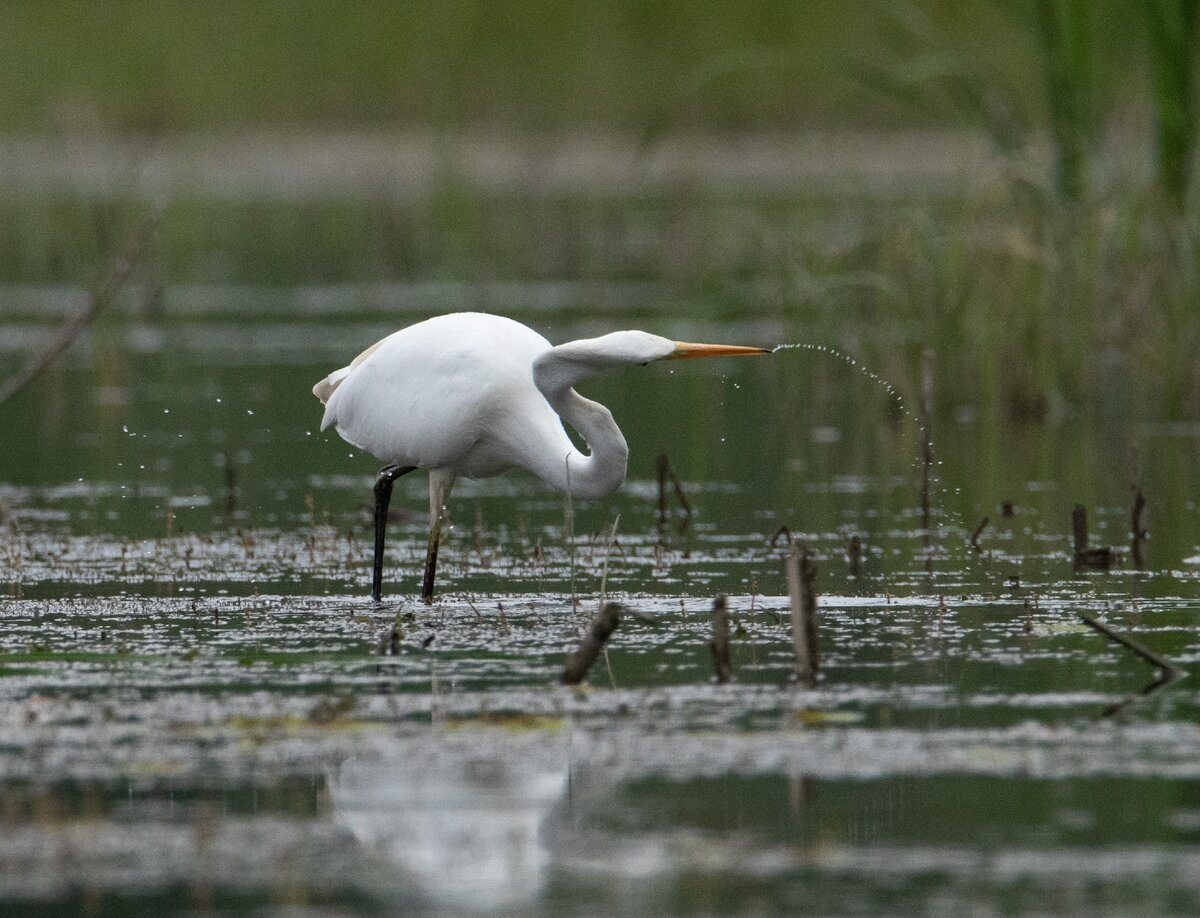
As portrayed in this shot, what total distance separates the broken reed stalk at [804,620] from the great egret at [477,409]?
1.35 metres

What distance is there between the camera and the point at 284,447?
1374 cm

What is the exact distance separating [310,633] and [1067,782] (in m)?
2.92

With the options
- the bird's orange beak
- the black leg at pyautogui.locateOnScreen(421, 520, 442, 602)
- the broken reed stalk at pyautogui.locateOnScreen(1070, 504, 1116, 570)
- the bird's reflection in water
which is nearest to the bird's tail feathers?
the black leg at pyautogui.locateOnScreen(421, 520, 442, 602)

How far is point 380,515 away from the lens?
885cm

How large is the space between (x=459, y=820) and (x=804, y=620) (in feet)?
5.20

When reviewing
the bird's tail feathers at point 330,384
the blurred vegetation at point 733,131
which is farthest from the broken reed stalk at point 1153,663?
the blurred vegetation at point 733,131

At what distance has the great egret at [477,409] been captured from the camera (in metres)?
8.16

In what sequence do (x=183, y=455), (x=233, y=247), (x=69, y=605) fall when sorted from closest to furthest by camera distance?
1. (x=69, y=605)
2. (x=183, y=455)
3. (x=233, y=247)

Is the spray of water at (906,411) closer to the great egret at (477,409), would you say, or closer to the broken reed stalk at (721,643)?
the great egret at (477,409)

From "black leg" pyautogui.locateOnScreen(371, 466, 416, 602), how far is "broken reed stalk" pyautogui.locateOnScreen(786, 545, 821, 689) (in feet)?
7.24

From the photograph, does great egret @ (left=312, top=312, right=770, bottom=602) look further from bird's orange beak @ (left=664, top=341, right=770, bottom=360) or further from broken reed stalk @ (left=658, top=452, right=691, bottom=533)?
broken reed stalk @ (left=658, top=452, right=691, bottom=533)

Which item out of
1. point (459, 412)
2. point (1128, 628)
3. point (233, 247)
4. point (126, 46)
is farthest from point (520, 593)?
point (126, 46)

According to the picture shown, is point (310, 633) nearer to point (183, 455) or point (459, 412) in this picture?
point (459, 412)

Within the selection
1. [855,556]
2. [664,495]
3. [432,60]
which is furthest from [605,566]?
[432,60]
